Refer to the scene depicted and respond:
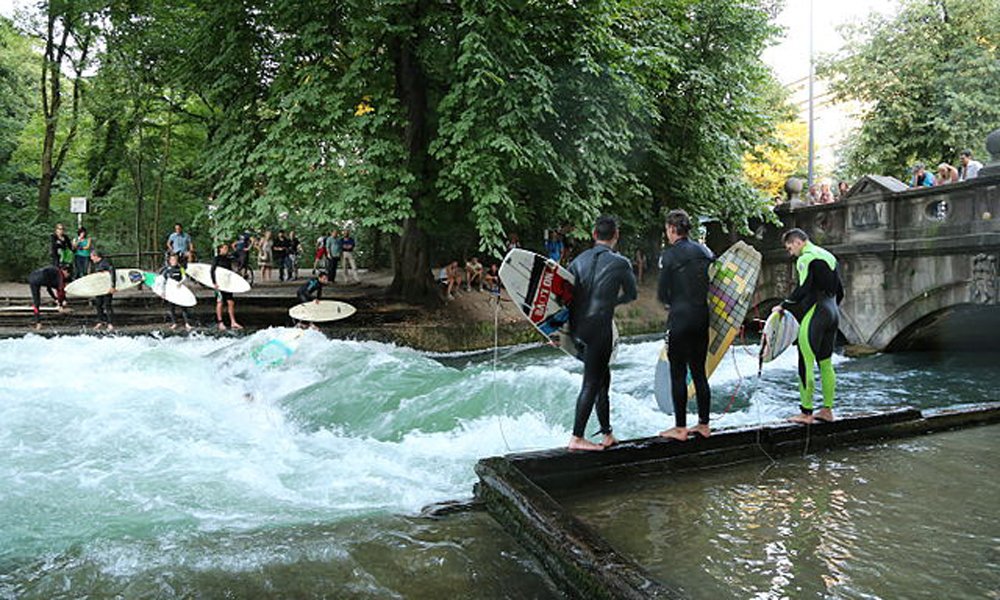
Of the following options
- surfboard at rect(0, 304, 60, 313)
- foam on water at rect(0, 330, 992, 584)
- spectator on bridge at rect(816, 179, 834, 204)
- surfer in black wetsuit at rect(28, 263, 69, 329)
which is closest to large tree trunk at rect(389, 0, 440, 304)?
foam on water at rect(0, 330, 992, 584)

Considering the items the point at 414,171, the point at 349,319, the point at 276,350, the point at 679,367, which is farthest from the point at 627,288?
the point at 349,319

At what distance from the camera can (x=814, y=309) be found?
269 inches

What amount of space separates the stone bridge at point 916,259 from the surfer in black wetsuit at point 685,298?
36.0ft

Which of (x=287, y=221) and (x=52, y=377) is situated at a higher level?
(x=287, y=221)

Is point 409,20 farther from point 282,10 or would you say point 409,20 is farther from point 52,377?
point 52,377

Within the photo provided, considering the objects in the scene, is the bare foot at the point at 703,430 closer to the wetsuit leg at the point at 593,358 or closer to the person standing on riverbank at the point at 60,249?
the wetsuit leg at the point at 593,358

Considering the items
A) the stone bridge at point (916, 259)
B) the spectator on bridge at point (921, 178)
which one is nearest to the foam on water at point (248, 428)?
the stone bridge at point (916, 259)

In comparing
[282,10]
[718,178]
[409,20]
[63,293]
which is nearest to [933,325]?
[718,178]

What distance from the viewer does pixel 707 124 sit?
65.5 ft

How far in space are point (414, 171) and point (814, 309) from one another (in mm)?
11302

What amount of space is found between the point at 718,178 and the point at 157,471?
58.1 ft

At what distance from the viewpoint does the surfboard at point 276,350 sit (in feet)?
42.1

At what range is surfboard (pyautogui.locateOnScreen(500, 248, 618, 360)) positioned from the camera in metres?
5.93

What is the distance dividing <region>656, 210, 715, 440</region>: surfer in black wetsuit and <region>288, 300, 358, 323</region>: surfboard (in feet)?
35.8
